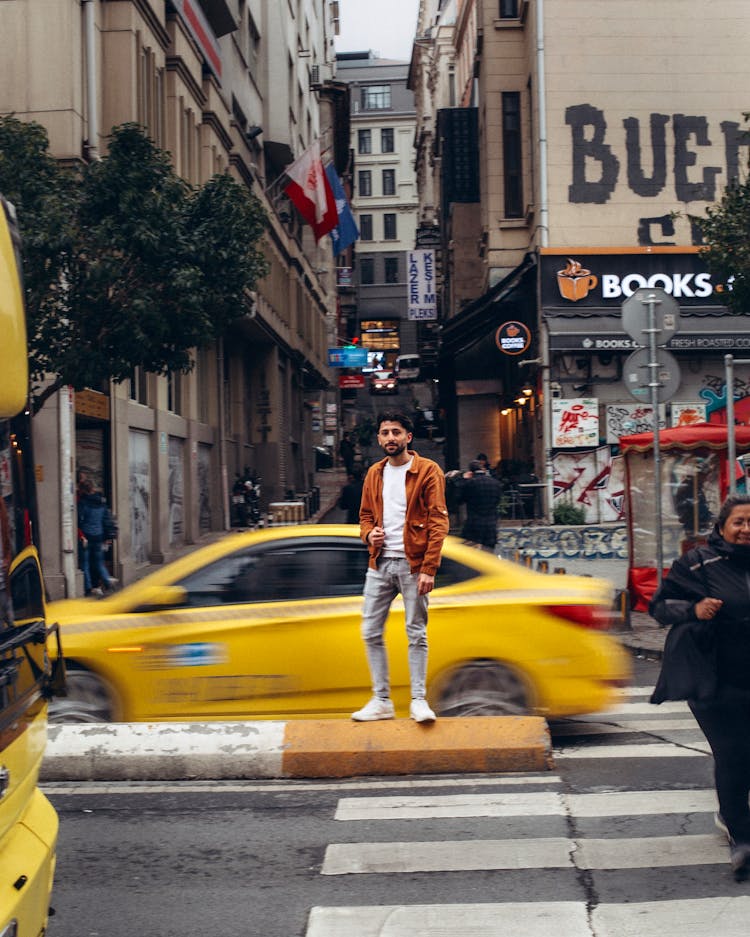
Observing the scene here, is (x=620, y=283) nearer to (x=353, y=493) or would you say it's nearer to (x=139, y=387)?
(x=139, y=387)

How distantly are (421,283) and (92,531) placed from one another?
4054 centimetres

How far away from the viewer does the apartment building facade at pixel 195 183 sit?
18.8 m

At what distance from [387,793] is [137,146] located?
32.5ft

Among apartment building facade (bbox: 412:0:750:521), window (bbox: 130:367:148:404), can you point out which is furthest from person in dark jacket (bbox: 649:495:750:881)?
apartment building facade (bbox: 412:0:750:521)

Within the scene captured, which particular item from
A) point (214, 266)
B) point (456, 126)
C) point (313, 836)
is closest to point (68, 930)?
point (313, 836)

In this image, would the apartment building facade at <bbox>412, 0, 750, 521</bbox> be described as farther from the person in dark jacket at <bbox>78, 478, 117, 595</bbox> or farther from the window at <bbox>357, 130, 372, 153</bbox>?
the window at <bbox>357, 130, 372, 153</bbox>

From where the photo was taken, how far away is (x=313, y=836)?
19.1 feet

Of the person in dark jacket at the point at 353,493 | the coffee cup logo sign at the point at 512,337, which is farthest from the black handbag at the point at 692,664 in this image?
the coffee cup logo sign at the point at 512,337

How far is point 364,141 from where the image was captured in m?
109

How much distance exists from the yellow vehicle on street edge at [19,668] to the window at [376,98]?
111378 mm

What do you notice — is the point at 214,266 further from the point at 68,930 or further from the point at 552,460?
the point at 552,460

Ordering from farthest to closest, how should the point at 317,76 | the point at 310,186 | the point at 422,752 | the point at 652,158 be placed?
the point at 317,76 → the point at 310,186 → the point at 652,158 → the point at 422,752

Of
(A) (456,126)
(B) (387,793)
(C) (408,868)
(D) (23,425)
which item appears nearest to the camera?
(D) (23,425)

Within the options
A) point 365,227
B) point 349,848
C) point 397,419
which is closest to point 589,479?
point 397,419
